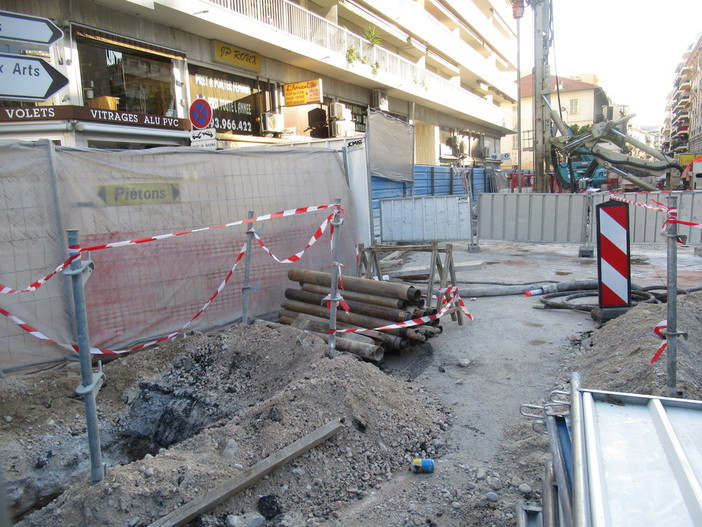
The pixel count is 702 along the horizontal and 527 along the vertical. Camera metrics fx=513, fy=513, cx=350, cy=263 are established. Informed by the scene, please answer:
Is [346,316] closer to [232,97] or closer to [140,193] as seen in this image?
[140,193]

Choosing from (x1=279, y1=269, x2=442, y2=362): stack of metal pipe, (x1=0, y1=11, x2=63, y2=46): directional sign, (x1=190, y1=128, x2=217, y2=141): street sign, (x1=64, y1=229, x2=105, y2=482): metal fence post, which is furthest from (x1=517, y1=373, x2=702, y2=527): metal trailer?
(x1=190, y1=128, x2=217, y2=141): street sign

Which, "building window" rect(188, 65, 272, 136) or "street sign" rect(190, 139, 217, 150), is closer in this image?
"street sign" rect(190, 139, 217, 150)

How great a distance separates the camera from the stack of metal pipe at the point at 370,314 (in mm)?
5401

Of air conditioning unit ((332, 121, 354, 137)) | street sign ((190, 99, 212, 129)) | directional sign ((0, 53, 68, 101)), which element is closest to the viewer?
directional sign ((0, 53, 68, 101))

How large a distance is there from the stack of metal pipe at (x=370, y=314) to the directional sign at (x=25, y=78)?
2946mm

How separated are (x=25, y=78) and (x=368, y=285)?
12.2 feet

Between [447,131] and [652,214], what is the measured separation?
27.6 meters

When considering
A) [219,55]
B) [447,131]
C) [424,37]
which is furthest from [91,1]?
[447,131]

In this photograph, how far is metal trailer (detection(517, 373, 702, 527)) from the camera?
141 cm

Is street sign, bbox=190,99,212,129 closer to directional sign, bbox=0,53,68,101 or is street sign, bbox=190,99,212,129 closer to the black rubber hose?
directional sign, bbox=0,53,68,101

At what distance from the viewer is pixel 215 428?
377 centimetres

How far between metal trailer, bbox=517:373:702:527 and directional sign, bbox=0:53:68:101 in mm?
3856

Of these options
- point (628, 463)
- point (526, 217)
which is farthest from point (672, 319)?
point (526, 217)

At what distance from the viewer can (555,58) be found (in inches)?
709
